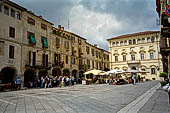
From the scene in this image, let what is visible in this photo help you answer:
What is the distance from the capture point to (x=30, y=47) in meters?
25.9

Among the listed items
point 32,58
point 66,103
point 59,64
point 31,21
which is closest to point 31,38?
point 31,21

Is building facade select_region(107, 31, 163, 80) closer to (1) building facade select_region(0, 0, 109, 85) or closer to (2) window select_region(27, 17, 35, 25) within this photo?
(1) building facade select_region(0, 0, 109, 85)

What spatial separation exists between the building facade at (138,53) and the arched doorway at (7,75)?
3699 cm

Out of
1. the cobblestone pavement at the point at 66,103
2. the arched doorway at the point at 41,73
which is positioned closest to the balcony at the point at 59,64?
the arched doorway at the point at 41,73

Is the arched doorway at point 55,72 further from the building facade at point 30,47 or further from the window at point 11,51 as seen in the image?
the window at point 11,51

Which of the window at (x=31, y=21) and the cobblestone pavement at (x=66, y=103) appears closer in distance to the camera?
the cobblestone pavement at (x=66, y=103)

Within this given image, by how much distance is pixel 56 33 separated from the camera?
3194cm

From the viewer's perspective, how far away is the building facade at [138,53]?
51594 millimetres

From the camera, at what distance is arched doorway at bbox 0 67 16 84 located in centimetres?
2240

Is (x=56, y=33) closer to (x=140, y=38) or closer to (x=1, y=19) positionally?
(x=1, y=19)

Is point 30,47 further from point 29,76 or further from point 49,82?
point 49,82

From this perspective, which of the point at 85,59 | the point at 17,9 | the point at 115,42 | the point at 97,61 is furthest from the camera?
the point at 115,42

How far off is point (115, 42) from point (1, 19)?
42203 millimetres

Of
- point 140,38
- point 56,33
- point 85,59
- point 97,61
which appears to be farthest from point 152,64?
point 56,33
